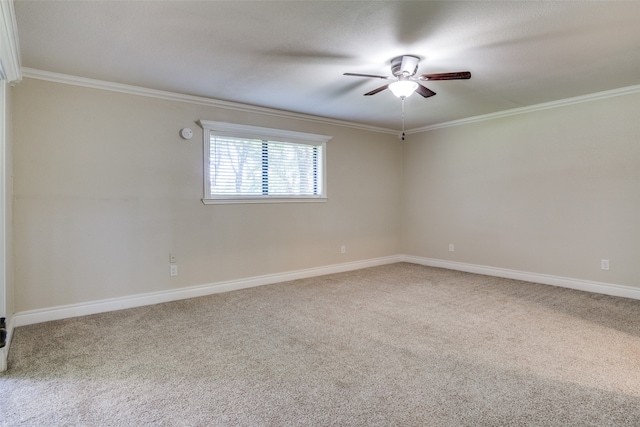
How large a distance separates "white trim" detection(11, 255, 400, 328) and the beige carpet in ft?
0.48

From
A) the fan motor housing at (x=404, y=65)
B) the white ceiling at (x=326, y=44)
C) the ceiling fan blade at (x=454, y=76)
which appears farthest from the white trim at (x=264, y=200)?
the ceiling fan blade at (x=454, y=76)

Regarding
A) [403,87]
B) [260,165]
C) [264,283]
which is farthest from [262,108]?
[264,283]

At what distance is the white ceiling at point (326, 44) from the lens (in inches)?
86.7

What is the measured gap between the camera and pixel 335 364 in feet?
7.75

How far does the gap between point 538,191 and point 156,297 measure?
493cm

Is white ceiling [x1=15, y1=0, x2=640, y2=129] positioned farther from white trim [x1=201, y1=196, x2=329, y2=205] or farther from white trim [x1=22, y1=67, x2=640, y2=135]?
white trim [x1=201, y1=196, x2=329, y2=205]

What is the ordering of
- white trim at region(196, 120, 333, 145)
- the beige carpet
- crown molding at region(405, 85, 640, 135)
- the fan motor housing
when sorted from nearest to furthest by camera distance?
the beige carpet, the fan motor housing, crown molding at region(405, 85, 640, 135), white trim at region(196, 120, 333, 145)

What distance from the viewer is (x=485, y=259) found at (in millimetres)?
5180

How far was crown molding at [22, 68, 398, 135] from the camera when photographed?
3240 mm

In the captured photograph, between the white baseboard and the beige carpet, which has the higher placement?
the white baseboard

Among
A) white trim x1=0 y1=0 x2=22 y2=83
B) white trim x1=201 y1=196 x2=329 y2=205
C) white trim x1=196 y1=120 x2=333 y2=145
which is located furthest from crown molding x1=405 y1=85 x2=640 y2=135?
white trim x1=0 y1=0 x2=22 y2=83

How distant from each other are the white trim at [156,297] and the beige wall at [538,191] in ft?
6.21

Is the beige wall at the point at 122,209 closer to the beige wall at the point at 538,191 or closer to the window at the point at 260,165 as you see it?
the window at the point at 260,165

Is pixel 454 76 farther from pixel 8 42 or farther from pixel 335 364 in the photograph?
pixel 8 42
